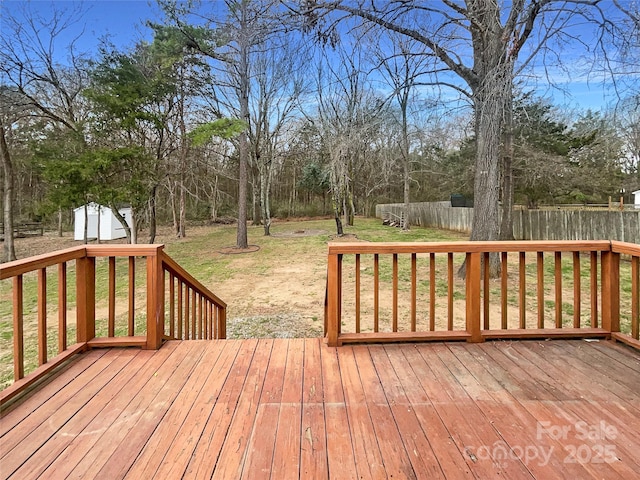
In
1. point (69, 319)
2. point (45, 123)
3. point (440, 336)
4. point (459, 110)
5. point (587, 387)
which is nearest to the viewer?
point (587, 387)

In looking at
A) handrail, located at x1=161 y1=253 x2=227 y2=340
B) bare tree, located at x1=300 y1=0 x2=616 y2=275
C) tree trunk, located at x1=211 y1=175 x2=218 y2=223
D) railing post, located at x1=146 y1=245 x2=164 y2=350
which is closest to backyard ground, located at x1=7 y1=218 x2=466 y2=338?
handrail, located at x1=161 y1=253 x2=227 y2=340

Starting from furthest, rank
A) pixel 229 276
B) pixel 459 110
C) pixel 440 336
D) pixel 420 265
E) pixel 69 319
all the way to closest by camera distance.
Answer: pixel 420 265 < pixel 229 276 < pixel 459 110 < pixel 69 319 < pixel 440 336

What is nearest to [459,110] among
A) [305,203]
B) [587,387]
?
[587,387]

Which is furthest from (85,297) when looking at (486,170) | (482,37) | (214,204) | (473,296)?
(214,204)

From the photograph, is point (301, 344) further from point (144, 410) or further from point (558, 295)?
point (558, 295)

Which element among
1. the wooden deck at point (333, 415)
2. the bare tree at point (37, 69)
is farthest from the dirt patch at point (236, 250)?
the wooden deck at point (333, 415)

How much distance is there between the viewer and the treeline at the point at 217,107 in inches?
218

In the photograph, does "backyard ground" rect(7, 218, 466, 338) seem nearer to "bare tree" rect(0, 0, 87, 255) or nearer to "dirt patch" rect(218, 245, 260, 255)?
"dirt patch" rect(218, 245, 260, 255)

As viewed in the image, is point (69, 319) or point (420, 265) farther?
point (420, 265)

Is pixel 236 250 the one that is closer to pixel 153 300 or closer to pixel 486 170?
pixel 486 170

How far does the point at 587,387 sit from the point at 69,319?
604cm

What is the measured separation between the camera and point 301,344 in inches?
102

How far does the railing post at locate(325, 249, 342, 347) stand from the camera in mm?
2490

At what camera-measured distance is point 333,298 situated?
2.49 metres
